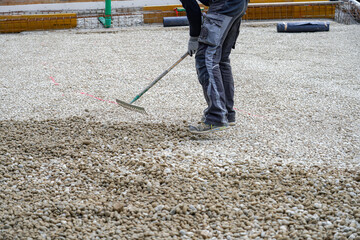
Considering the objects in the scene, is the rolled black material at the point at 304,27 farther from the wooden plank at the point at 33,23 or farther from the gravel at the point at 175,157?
the wooden plank at the point at 33,23

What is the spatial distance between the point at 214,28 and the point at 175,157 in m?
1.05

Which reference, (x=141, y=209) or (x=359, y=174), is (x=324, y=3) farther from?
(x=141, y=209)

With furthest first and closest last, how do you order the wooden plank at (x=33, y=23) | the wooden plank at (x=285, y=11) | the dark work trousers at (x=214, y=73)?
the wooden plank at (x=285, y=11) < the wooden plank at (x=33, y=23) < the dark work trousers at (x=214, y=73)

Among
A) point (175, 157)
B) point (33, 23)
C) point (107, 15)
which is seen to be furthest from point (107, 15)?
point (175, 157)

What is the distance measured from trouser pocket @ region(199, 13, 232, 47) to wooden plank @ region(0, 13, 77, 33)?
6.93 m

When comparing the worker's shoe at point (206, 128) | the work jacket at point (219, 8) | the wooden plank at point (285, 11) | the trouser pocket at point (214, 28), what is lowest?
the worker's shoe at point (206, 128)

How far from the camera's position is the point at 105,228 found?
214 cm

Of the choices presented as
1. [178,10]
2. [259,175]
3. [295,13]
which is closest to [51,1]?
[178,10]

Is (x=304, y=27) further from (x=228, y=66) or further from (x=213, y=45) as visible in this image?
(x=213, y=45)

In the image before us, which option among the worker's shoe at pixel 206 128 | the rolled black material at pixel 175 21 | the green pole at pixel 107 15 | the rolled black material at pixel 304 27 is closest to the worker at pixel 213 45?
the worker's shoe at pixel 206 128

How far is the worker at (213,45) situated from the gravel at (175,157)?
0.19 meters

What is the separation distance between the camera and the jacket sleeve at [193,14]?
10.1 ft

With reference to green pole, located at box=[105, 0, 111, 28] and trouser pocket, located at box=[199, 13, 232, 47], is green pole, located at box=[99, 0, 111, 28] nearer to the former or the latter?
green pole, located at box=[105, 0, 111, 28]

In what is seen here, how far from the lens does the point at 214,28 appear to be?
10.3ft
